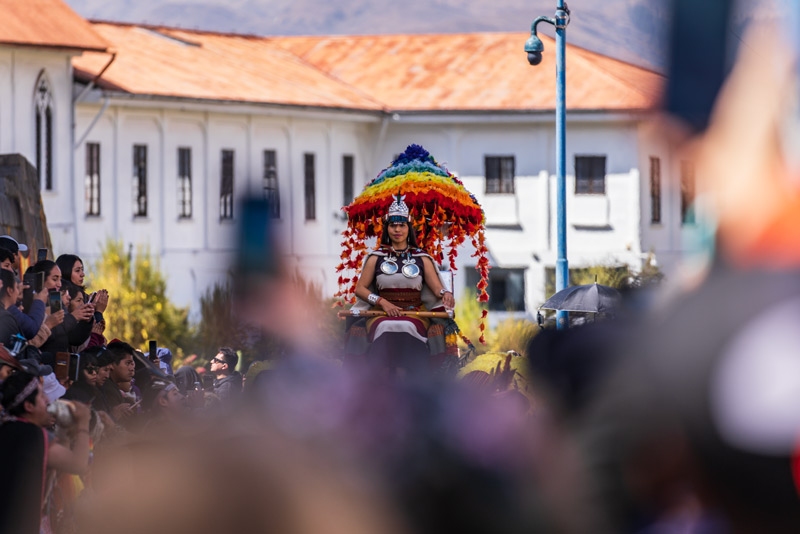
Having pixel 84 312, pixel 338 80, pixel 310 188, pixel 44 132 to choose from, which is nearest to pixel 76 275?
pixel 84 312

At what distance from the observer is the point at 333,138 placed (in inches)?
1720

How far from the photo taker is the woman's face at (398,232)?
11820mm

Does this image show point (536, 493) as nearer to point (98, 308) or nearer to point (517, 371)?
point (517, 371)

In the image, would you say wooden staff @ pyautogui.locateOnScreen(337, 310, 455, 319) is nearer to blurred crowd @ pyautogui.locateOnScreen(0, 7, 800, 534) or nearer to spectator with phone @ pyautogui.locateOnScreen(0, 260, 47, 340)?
spectator with phone @ pyautogui.locateOnScreen(0, 260, 47, 340)

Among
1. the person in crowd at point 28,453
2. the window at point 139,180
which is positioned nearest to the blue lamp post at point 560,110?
the person in crowd at point 28,453

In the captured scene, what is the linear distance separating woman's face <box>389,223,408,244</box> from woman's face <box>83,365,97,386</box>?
3.06 metres

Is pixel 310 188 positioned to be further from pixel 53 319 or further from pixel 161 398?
pixel 161 398

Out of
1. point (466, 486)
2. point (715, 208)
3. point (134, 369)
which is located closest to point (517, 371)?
point (466, 486)

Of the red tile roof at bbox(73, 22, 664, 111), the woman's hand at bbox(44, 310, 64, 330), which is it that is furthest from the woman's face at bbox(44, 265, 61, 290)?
the red tile roof at bbox(73, 22, 664, 111)

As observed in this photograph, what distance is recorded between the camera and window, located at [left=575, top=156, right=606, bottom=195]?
1759 inches

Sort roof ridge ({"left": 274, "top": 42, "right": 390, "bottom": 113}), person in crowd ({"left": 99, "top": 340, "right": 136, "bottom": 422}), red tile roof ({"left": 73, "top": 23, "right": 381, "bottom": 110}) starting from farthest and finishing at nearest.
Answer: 1. roof ridge ({"left": 274, "top": 42, "right": 390, "bottom": 113})
2. red tile roof ({"left": 73, "top": 23, "right": 381, "bottom": 110})
3. person in crowd ({"left": 99, "top": 340, "right": 136, "bottom": 422})

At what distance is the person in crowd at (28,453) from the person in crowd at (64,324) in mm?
3097

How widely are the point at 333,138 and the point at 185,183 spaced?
5149mm

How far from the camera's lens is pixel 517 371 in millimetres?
4316
